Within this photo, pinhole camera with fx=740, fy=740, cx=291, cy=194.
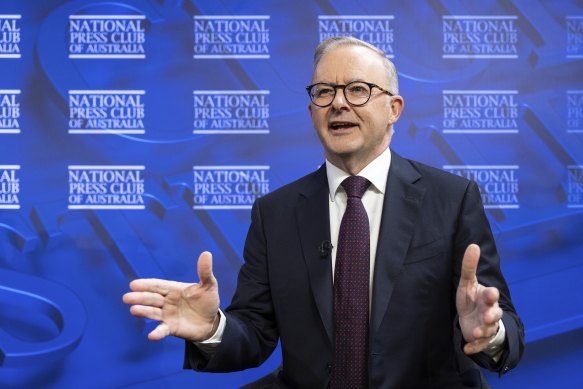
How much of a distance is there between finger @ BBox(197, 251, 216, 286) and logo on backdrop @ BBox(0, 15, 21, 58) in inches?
94.5

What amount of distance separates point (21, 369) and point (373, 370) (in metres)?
2.35

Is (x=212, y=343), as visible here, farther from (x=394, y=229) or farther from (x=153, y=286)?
(x=394, y=229)

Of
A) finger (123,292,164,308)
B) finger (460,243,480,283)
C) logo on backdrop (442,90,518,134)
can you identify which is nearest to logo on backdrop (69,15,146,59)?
logo on backdrop (442,90,518,134)

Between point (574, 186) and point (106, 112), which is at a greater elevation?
point (106, 112)

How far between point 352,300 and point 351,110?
562mm

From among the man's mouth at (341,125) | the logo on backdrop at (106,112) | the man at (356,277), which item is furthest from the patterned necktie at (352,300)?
the logo on backdrop at (106,112)

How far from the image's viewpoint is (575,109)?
379 centimetres

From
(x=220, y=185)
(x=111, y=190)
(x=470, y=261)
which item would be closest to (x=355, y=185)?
(x=470, y=261)

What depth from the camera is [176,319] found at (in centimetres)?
197

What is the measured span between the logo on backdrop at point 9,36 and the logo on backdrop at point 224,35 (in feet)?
3.02

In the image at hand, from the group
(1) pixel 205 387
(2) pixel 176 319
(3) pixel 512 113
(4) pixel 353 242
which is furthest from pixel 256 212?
(3) pixel 512 113

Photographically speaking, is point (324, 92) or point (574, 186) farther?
point (574, 186)

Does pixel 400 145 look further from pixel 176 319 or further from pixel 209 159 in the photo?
pixel 176 319

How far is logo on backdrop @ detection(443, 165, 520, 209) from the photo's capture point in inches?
148
